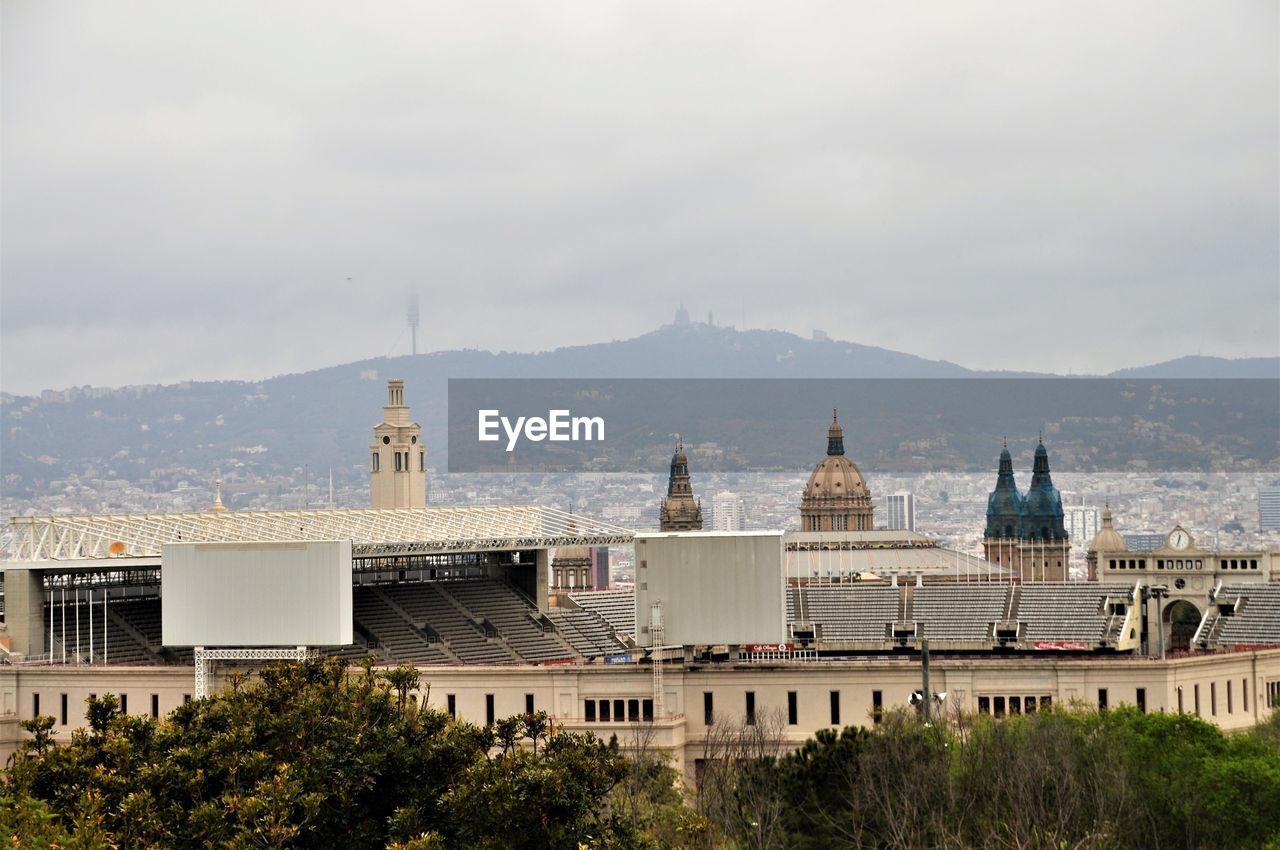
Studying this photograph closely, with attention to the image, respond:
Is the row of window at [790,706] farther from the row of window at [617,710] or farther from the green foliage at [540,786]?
the green foliage at [540,786]

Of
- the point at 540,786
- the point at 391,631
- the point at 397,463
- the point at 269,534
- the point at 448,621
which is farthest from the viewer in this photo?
the point at 397,463

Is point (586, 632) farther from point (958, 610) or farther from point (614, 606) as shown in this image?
point (958, 610)

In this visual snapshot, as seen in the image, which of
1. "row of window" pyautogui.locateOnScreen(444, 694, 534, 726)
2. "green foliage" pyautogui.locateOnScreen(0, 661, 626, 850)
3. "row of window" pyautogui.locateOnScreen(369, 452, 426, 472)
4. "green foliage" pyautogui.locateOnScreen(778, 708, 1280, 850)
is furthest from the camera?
"row of window" pyautogui.locateOnScreen(369, 452, 426, 472)

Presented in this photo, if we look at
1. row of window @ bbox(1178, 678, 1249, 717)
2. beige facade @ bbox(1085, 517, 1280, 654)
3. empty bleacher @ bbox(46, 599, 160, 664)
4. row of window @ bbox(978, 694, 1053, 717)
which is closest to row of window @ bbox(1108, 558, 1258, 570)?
beige facade @ bbox(1085, 517, 1280, 654)

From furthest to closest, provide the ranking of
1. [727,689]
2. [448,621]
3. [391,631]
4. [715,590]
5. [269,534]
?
[448,621] < [391,631] < [269,534] < [715,590] < [727,689]

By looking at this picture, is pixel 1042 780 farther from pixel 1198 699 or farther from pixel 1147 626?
pixel 1147 626

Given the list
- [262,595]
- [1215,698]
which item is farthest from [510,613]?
[1215,698]

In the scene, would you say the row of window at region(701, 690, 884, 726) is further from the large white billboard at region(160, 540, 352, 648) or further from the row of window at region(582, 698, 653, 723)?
the large white billboard at region(160, 540, 352, 648)
